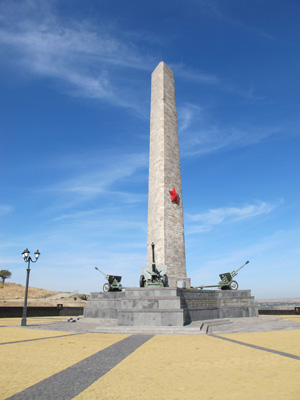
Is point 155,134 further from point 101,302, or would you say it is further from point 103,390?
point 103,390

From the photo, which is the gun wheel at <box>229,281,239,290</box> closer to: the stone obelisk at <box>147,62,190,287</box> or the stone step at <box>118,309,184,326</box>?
the stone obelisk at <box>147,62,190,287</box>

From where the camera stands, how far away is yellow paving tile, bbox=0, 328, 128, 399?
199 inches

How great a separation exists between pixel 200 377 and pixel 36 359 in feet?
13.0

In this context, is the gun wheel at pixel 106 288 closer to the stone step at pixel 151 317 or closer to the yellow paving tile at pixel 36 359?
the stone step at pixel 151 317

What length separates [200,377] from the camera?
5148 millimetres

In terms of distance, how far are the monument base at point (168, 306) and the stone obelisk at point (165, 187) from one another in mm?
4926

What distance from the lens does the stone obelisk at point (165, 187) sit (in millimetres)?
22875

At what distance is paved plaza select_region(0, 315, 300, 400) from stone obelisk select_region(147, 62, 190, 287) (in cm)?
1374

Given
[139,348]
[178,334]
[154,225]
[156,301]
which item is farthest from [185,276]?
[139,348]

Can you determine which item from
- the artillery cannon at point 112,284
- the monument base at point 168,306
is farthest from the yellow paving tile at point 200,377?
the artillery cannon at point 112,284

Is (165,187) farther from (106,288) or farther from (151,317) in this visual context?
(151,317)

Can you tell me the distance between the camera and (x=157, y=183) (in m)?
24.7

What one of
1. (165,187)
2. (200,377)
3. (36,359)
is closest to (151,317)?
(36,359)

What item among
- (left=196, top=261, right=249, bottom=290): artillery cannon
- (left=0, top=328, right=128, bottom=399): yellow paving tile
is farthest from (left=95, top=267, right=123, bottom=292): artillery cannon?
(left=0, top=328, right=128, bottom=399): yellow paving tile
